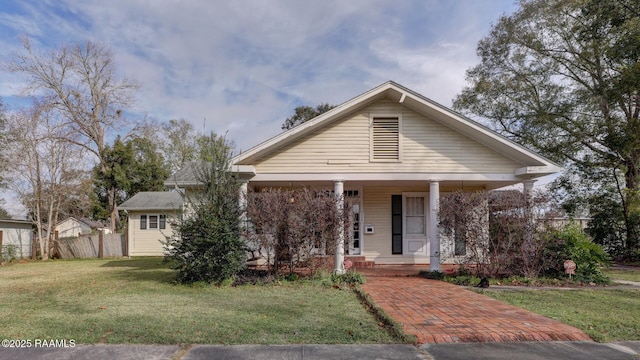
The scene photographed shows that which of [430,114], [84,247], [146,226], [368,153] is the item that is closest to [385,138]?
[368,153]

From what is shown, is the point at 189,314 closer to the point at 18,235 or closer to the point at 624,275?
the point at 624,275

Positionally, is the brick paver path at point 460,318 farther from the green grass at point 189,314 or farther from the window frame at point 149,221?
the window frame at point 149,221

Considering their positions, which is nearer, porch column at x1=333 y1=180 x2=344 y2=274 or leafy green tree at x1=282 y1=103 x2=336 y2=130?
porch column at x1=333 y1=180 x2=344 y2=274

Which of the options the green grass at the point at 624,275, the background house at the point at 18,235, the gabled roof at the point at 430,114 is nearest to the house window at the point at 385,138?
the gabled roof at the point at 430,114

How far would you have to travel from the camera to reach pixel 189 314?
608 centimetres


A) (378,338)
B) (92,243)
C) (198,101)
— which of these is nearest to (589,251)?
(378,338)

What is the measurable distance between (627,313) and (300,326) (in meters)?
5.44

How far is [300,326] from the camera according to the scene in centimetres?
539

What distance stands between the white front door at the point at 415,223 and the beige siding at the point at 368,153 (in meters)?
2.38

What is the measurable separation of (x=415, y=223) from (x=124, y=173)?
827 inches

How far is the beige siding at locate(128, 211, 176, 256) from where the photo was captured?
71.9ft

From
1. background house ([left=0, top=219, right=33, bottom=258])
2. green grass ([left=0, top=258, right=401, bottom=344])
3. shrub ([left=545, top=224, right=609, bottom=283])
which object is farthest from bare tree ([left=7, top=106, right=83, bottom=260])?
shrub ([left=545, top=224, right=609, bottom=283])

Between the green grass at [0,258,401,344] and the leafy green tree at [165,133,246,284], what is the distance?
0.51 metres

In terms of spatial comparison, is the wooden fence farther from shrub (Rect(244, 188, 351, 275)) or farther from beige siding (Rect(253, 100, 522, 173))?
shrub (Rect(244, 188, 351, 275))
